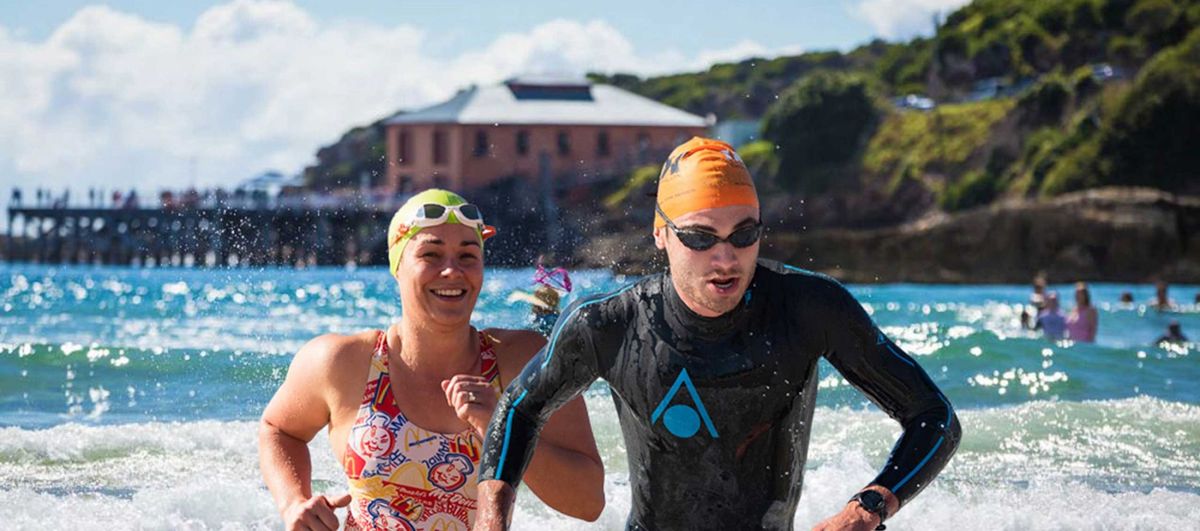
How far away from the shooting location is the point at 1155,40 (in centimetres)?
6838

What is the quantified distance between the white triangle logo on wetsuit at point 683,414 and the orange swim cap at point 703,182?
0.35m

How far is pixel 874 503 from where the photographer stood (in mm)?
3344

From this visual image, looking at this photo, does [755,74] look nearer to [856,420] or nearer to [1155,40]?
[1155,40]

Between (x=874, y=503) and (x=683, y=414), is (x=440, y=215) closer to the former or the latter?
(x=683, y=414)

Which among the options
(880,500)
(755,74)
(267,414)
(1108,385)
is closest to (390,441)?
(267,414)

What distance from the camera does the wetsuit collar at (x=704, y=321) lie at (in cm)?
351

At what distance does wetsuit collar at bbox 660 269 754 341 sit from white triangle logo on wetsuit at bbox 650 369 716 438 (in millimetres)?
88

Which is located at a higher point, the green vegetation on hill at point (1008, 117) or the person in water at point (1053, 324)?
the green vegetation on hill at point (1008, 117)

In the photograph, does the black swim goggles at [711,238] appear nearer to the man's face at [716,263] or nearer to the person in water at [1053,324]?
the man's face at [716,263]

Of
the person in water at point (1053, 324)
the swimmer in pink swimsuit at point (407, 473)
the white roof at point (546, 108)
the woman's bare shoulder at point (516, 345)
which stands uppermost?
the white roof at point (546, 108)

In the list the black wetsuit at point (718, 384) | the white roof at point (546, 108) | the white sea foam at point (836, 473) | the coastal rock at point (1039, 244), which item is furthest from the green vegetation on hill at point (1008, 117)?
the black wetsuit at point (718, 384)

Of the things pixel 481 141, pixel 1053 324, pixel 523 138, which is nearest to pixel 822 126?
pixel 523 138

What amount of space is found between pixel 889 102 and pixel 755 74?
163 feet

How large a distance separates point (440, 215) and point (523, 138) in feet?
256
